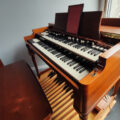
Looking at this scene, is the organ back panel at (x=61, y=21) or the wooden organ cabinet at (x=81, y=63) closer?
the wooden organ cabinet at (x=81, y=63)

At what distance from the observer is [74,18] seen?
0.91 m

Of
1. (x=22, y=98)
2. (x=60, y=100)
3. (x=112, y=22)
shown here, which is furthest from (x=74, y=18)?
(x=60, y=100)

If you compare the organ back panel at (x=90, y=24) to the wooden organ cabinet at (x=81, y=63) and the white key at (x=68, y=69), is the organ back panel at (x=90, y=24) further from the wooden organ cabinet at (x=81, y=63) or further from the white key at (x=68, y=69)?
the white key at (x=68, y=69)

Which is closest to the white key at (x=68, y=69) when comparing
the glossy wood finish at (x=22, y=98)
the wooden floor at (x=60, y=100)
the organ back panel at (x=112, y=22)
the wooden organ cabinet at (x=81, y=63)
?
the wooden organ cabinet at (x=81, y=63)

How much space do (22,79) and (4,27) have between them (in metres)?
0.97

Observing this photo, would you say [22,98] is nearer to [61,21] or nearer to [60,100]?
[60,100]

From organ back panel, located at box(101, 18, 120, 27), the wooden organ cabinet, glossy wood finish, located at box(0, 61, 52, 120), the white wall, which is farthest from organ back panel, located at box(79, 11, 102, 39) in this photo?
the white wall

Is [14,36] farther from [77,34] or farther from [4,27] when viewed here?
[77,34]

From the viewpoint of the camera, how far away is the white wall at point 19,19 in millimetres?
1352

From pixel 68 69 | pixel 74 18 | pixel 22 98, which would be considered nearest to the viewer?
pixel 68 69

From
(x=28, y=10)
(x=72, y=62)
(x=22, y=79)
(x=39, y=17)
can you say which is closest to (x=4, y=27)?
(x=28, y=10)

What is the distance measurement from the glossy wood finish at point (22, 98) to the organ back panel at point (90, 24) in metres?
0.66

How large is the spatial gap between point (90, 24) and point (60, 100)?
0.96 metres

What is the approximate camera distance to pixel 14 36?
4.91ft
